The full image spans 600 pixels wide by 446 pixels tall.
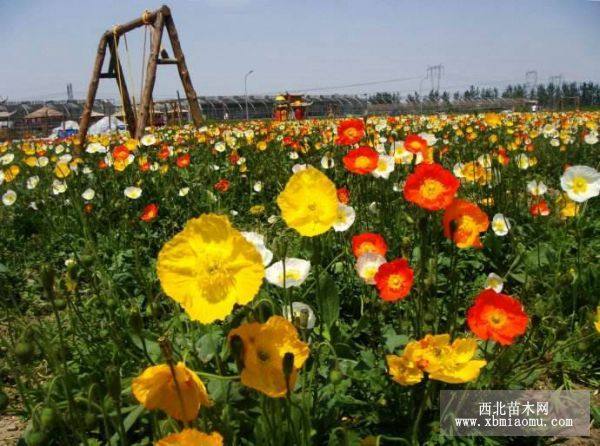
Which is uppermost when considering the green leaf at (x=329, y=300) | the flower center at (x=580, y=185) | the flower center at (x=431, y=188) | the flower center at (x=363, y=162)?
the flower center at (x=363, y=162)

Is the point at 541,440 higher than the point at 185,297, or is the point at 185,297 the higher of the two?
the point at 185,297

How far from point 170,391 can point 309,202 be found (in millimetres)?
503

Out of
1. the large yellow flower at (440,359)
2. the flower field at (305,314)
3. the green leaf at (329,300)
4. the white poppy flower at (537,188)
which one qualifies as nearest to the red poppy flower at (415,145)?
the flower field at (305,314)

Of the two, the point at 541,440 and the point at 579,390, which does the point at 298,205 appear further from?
the point at 579,390

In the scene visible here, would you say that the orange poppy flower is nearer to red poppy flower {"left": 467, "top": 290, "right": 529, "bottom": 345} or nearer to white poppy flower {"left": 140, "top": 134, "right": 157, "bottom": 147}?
red poppy flower {"left": 467, "top": 290, "right": 529, "bottom": 345}

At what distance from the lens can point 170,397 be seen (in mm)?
747

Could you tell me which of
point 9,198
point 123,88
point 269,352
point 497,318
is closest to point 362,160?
point 497,318

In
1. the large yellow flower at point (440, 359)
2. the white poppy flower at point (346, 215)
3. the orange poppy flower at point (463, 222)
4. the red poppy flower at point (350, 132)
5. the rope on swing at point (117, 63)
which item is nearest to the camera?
the large yellow flower at point (440, 359)

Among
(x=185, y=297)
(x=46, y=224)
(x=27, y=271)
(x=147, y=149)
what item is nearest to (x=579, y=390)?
(x=185, y=297)

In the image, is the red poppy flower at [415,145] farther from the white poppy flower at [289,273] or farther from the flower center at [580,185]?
the white poppy flower at [289,273]

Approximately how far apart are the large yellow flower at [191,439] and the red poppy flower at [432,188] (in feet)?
2.52

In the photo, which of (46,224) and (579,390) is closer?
(579,390)

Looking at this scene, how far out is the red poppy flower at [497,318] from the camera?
107 centimetres

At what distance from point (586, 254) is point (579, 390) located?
0.97 metres
